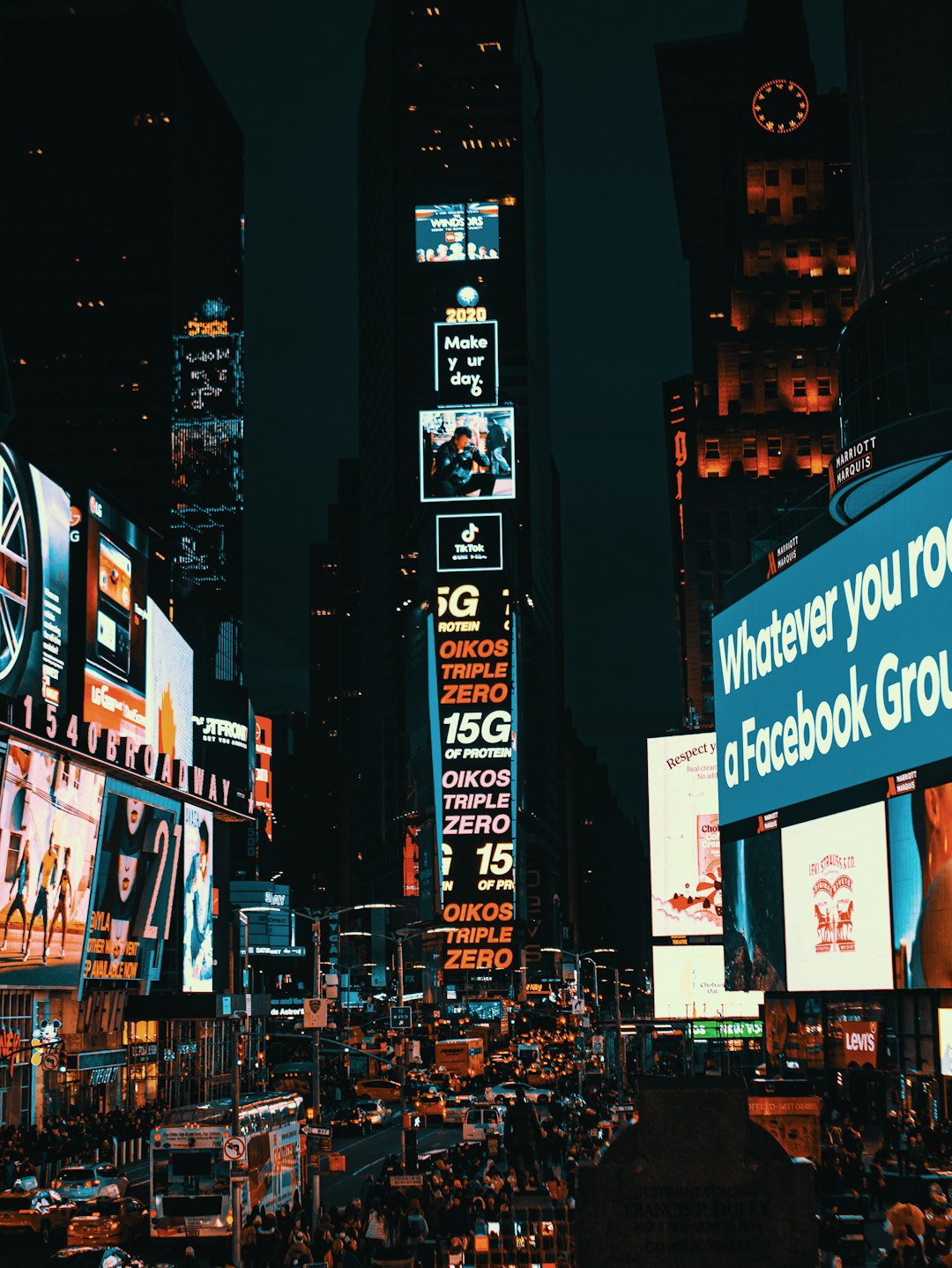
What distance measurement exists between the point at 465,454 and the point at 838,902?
104 meters

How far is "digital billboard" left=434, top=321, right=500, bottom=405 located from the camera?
167000 millimetres

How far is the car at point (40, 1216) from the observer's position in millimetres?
36281

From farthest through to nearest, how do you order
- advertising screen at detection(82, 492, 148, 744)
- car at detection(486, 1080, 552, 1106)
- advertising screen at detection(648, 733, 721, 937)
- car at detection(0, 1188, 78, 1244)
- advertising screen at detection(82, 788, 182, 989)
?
advertising screen at detection(648, 733, 721, 937) → advertising screen at detection(82, 492, 148, 744) → advertising screen at detection(82, 788, 182, 989) → car at detection(486, 1080, 552, 1106) → car at detection(0, 1188, 78, 1244)

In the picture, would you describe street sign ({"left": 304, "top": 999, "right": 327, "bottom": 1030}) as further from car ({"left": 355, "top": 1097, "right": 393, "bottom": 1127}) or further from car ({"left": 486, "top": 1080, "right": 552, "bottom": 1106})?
car ({"left": 355, "top": 1097, "right": 393, "bottom": 1127})

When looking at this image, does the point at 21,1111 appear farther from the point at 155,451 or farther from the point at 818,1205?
the point at 155,451

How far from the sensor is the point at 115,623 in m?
77.5

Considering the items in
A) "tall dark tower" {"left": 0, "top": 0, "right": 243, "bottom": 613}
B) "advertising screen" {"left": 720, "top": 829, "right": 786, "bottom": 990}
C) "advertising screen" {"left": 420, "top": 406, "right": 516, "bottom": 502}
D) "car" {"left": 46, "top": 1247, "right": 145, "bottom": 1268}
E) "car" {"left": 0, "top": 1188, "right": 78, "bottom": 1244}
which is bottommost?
"car" {"left": 0, "top": 1188, "right": 78, "bottom": 1244}

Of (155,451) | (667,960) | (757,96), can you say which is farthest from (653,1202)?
(155,451)

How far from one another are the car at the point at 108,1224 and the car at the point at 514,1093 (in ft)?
81.3

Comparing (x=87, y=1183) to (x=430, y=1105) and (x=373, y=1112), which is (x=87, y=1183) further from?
(x=430, y=1105)

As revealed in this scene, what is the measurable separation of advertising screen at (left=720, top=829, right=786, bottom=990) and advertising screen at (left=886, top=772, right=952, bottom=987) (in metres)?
10.2

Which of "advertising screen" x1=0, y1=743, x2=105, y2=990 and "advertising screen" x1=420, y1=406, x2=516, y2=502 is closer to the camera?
"advertising screen" x1=0, y1=743, x2=105, y2=990

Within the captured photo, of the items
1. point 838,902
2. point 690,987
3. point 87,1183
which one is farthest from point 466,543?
point 87,1183

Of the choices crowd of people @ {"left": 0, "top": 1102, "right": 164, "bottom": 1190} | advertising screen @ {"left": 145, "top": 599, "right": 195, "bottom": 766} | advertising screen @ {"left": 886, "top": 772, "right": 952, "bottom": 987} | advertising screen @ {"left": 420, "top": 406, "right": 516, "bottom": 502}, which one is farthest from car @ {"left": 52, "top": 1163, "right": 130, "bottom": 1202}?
advertising screen @ {"left": 420, "top": 406, "right": 516, "bottom": 502}
